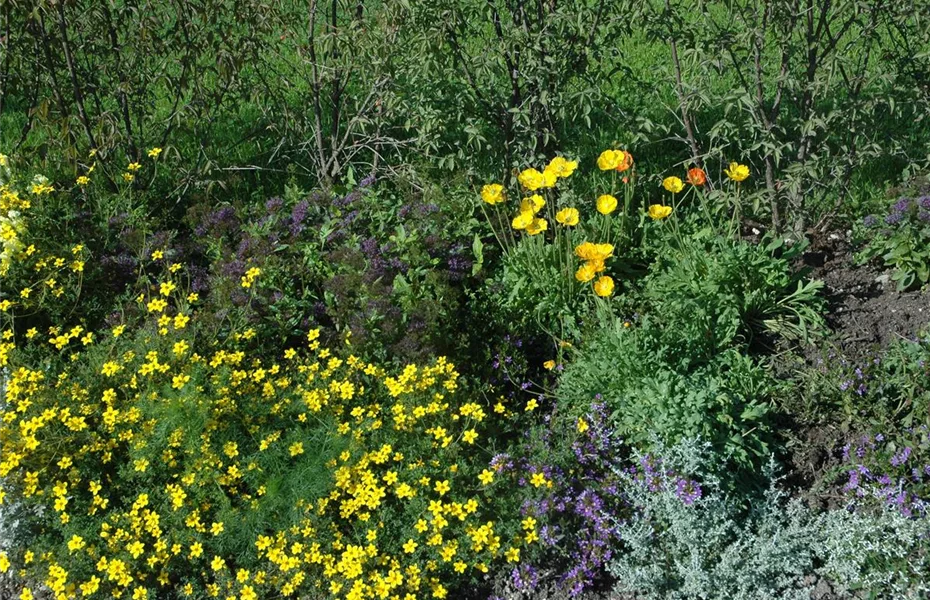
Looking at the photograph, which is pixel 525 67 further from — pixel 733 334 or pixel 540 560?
pixel 540 560

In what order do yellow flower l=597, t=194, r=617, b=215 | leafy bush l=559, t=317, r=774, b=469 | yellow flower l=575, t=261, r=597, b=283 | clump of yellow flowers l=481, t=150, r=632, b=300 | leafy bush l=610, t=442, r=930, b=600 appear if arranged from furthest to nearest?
yellow flower l=597, t=194, r=617, b=215 < clump of yellow flowers l=481, t=150, r=632, b=300 < yellow flower l=575, t=261, r=597, b=283 < leafy bush l=559, t=317, r=774, b=469 < leafy bush l=610, t=442, r=930, b=600

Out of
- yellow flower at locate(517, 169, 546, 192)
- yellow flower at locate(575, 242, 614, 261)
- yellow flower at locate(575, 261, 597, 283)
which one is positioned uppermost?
yellow flower at locate(517, 169, 546, 192)

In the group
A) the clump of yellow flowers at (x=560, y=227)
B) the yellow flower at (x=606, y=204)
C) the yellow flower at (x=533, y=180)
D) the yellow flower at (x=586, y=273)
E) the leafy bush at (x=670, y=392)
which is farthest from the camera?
the yellow flower at (x=533, y=180)

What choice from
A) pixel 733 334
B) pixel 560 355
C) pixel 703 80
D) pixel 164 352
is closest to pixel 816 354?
pixel 733 334

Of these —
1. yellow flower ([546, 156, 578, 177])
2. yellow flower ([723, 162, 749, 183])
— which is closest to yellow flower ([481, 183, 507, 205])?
yellow flower ([546, 156, 578, 177])

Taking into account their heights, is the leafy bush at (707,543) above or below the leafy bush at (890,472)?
below

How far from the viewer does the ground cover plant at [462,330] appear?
3141 millimetres

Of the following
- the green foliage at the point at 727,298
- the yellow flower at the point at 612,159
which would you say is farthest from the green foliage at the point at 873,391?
the yellow flower at the point at 612,159

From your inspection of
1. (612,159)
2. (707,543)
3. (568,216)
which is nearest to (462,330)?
(568,216)

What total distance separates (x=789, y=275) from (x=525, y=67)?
1.49 m

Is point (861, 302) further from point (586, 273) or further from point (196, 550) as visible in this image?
point (196, 550)

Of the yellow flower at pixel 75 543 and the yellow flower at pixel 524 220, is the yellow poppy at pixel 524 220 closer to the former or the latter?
the yellow flower at pixel 524 220

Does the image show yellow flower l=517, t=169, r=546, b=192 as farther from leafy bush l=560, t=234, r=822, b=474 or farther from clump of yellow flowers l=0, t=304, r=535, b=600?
clump of yellow flowers l=0, t=304, r=535, b=600

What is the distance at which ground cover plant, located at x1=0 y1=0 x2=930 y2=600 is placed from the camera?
3.14 metres
